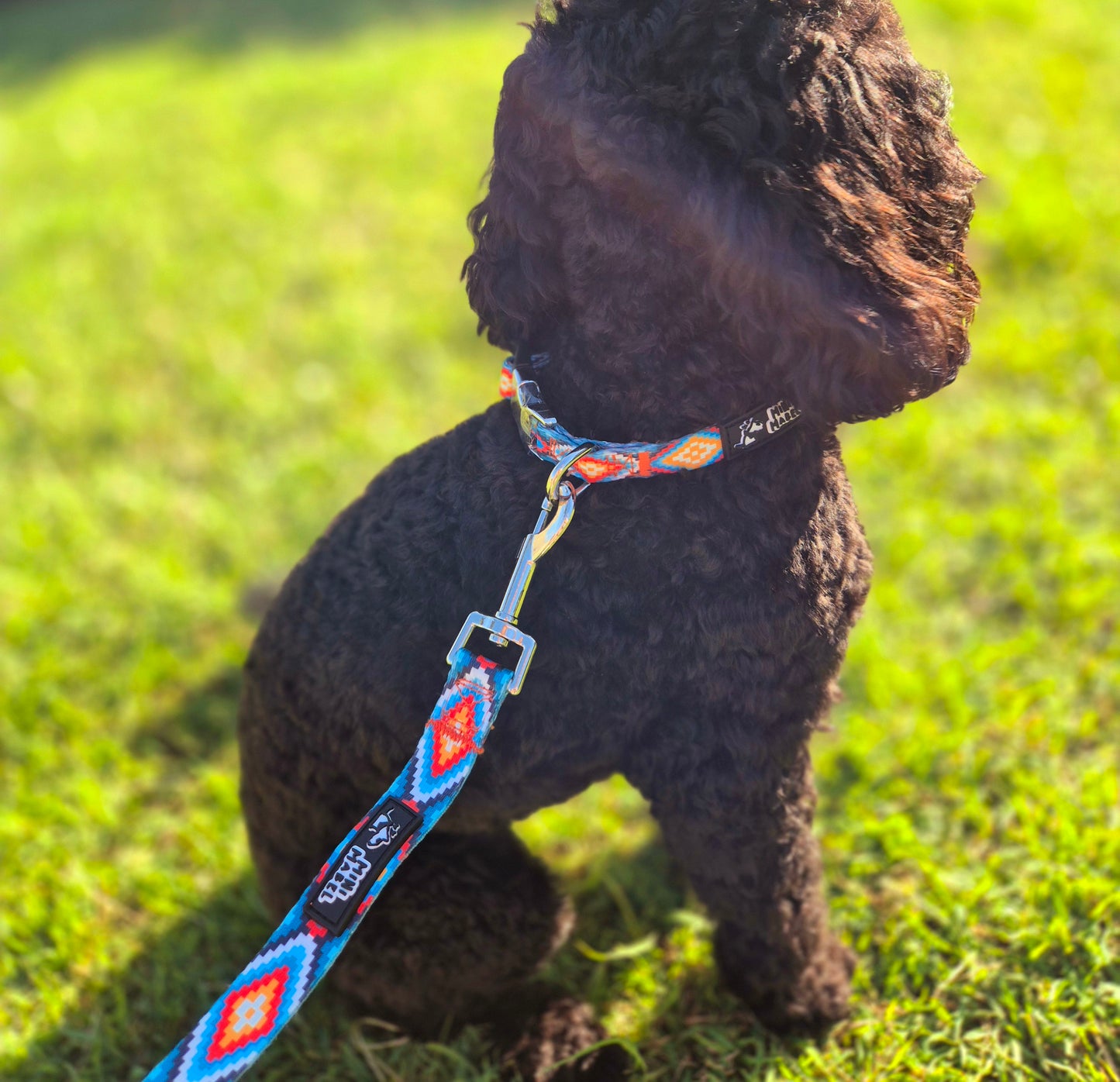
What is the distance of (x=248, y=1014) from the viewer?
1.49m

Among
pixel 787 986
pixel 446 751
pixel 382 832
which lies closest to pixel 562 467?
pixel 446 751

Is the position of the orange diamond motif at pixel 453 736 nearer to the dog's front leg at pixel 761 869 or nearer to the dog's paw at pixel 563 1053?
the dog's front leg at pixel 761 869

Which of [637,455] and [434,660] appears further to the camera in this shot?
[434,660]

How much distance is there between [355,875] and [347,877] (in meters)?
0.01

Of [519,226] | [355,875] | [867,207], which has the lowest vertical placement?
[355,875]

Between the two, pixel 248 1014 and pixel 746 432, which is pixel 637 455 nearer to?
pixel 746 432

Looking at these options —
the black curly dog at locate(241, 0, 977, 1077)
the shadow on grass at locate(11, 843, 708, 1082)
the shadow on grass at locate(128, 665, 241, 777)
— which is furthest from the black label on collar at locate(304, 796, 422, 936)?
the shadow on grass at locate(128, 665, 241, 777)

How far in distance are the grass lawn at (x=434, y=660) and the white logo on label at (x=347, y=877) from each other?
0.67 meters

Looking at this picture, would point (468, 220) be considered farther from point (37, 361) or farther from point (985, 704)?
point (37, 361)

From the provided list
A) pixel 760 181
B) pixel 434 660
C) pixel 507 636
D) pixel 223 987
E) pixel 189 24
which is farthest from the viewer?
pixel 189 24

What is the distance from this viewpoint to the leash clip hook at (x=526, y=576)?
1533 mm

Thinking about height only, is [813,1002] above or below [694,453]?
below

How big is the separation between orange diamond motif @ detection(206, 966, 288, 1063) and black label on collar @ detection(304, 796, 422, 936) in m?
0.11

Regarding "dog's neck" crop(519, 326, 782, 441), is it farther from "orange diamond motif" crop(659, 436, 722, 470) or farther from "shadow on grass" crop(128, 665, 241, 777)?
"shadow on grass" crop(128, 665, 241, 777)
